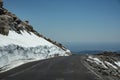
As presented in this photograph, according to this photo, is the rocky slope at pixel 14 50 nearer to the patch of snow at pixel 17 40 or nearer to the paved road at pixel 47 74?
the patch of snow at pixel 17 40

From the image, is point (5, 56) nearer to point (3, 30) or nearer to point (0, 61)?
point (0, 61)

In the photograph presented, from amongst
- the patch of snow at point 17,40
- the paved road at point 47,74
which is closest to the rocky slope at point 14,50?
the patch of snow at point 17,40

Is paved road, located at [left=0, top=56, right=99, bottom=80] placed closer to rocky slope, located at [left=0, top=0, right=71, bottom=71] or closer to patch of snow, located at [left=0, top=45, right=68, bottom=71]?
patch of snow, located at [left=0, top=45, right=68, bottom=71]

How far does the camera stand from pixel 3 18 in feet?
143

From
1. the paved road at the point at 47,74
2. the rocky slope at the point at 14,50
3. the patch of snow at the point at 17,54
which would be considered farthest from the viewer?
the rocky slope at the point at 14,50

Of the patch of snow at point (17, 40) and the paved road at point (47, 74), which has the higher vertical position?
the patch of snow at point (17, 40)

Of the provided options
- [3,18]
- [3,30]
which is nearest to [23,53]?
[3,30]

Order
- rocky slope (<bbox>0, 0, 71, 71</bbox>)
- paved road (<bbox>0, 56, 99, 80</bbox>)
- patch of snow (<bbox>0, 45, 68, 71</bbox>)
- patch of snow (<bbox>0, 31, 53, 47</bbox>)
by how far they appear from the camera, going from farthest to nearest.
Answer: patch of snow (<bbox>0, 31, 53, 47</bbox>) < rocky slope (<bbox>0, 0, 71, 71</bbox>) < patch of snow (<bbox>0, 45, 68, 71</bbox>) < paved road (<bbox>0, 56, 99, 80</bbox>)

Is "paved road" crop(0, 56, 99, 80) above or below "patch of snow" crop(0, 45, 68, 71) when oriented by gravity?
below

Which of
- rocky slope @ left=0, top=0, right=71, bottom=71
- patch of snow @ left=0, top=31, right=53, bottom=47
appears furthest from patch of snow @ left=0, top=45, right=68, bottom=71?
patch of snow @ left=0, top=31, right=53, bottom=47

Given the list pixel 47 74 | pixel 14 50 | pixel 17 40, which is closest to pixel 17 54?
pixel 14 50

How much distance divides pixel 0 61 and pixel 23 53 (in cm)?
1137

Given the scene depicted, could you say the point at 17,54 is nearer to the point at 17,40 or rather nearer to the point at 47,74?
the point at 17,40

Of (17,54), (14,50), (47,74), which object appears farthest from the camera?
(17,54)
